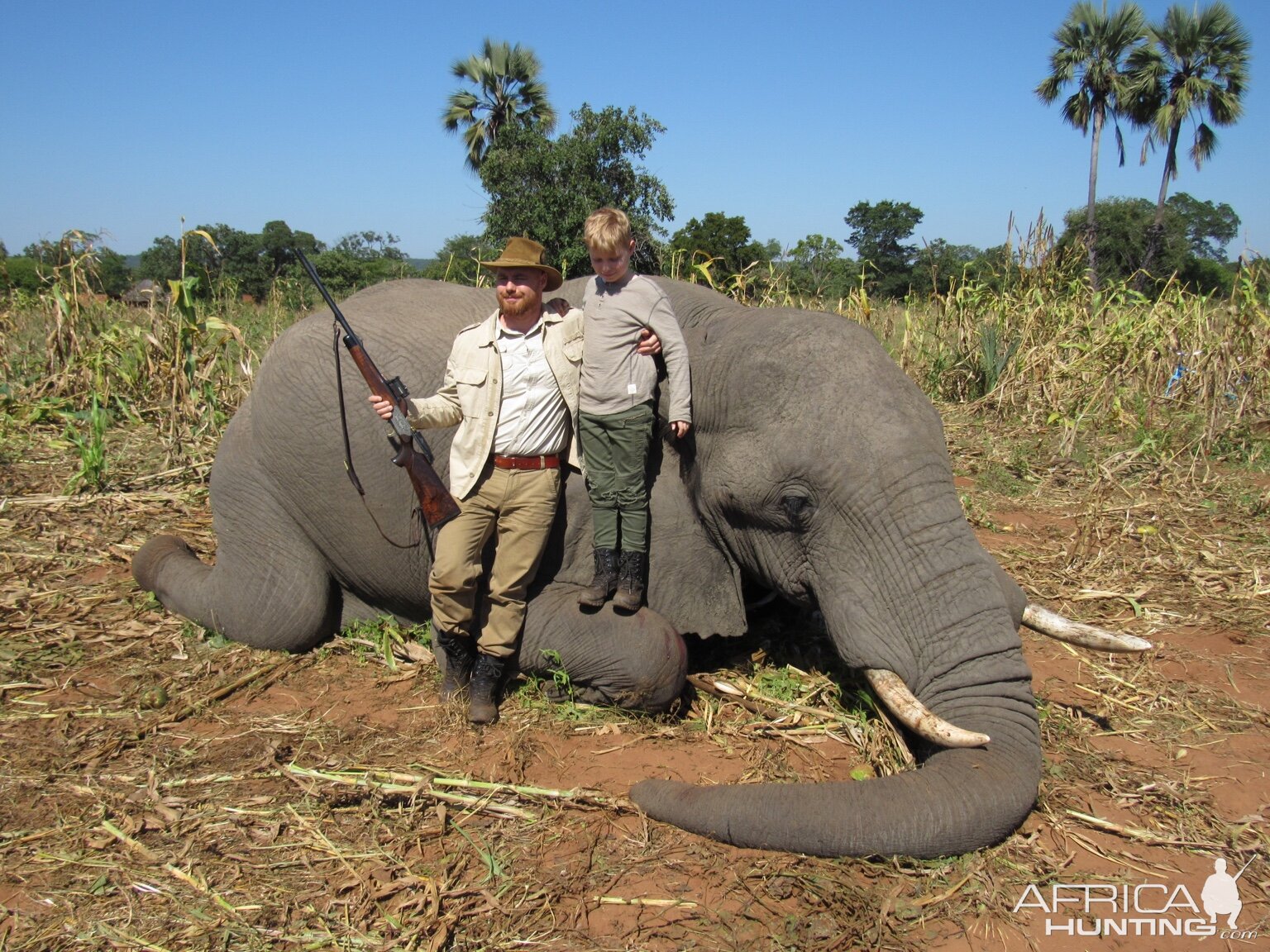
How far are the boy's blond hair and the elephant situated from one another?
0.59m

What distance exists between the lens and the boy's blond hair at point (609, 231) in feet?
12.7

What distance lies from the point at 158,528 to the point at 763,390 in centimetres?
479

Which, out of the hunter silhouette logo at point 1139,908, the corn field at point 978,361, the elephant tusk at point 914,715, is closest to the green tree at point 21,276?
the corn field at point 978,361

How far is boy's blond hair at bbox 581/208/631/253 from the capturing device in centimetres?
386

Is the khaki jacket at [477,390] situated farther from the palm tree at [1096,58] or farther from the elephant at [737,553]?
the palm tree at [1096,58]

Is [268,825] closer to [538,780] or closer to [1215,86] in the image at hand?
[538,780]

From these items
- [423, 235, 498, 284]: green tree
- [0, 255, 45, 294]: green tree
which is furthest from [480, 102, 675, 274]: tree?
[0, 255, 45, 294]: green tree

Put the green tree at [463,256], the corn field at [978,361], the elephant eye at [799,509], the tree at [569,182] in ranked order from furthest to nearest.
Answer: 1. the tree at [569,182]
2. the green tree at [463,256]
3. the corn field at [978,361]
4. the elephant eye at [799,509]

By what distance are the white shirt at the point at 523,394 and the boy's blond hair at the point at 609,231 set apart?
1.63 ft

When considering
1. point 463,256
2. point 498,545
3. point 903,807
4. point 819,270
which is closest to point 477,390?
point 498,545

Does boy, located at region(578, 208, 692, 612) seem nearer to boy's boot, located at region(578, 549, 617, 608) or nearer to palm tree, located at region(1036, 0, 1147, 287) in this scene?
boy's boot, located at region(578, 549, 617, 608)

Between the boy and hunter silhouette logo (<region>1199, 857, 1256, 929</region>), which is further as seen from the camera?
the boy

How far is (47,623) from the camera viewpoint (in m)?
5.15

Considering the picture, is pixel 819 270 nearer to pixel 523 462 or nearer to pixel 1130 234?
pixel 523 462
